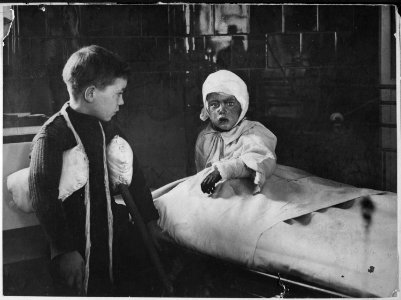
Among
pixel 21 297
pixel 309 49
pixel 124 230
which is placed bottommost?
pixel 21 297

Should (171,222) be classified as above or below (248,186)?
below

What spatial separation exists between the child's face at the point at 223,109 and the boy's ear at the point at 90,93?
18.8 inches

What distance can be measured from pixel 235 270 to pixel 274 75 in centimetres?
81

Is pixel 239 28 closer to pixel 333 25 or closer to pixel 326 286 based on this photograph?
pixel 333 25

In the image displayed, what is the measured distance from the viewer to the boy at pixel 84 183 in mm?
2416

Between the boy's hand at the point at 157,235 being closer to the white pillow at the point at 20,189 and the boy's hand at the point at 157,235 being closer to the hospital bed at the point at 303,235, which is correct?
the hospital bed at the point at 303,235

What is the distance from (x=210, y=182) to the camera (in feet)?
8.00

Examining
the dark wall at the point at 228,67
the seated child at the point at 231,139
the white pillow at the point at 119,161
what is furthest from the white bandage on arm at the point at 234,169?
the white pillow at the point at 119,161

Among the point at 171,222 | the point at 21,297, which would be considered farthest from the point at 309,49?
the point at 21,297

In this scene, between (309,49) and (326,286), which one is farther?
(309,49)

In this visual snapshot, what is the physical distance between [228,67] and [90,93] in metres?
0.58

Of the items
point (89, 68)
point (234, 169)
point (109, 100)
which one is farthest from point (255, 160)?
point (89, 68)

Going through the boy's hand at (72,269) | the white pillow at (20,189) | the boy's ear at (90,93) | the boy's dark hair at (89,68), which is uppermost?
the boy's dark hair at (89,68)

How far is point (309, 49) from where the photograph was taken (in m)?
2.43
